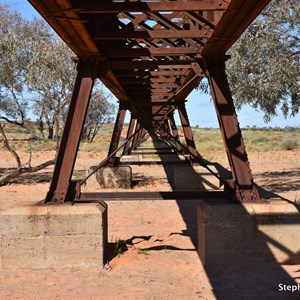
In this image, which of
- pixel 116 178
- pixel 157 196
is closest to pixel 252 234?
pixel 157 196

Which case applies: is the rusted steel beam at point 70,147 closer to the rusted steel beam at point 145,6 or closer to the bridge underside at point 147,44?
the bridge underside at point 147,44

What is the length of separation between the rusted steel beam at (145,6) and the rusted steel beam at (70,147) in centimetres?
175

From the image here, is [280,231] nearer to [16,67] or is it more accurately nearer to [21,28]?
[16,67]

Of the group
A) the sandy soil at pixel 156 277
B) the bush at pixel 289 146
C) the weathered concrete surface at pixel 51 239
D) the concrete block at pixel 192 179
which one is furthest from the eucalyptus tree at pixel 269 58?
the bush at pixel 289 146

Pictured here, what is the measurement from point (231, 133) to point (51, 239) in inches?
111

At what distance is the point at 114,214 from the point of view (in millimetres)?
9742

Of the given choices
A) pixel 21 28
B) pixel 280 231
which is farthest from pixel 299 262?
pixel 21 28

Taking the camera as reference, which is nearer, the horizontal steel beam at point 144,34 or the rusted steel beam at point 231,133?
the horizontal steel beam at point 144,34

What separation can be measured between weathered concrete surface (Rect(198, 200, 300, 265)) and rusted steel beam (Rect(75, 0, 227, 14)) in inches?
101

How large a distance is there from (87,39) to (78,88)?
Answer: 0.99 meters

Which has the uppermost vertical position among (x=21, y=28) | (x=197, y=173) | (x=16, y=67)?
(x=21, y=28)

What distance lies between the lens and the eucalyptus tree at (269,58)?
10.0 m

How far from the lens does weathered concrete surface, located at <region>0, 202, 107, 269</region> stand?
19.0 feet

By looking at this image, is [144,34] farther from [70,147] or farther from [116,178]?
[116,178]
